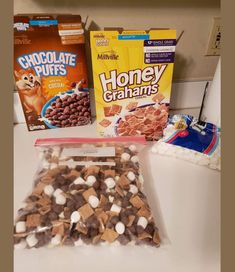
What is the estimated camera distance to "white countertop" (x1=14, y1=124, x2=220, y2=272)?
18.6 inches

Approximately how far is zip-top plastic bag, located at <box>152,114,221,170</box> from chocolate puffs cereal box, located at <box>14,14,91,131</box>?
10.2 inches

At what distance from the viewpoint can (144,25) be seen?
726 millimetres

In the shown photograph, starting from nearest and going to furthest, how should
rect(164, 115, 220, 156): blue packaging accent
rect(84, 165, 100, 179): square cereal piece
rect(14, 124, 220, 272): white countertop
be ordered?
rect(14, 124, 220, 272): white countertop
rect(84, 165, 100, 179): square cereal piece
rect(164, 115, 220, 156): blue packaging accent

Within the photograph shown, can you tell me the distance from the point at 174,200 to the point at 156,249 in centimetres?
14

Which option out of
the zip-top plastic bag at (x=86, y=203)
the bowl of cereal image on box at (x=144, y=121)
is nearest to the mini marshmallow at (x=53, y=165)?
the zip-top plastic bag at (x=86, y=203)

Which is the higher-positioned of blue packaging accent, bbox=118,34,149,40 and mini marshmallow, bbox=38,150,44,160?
blue packaging accent, bbox=118,34,149,40

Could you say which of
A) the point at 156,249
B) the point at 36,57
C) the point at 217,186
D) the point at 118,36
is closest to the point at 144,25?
the point at 118,36

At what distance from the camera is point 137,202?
0.53 m

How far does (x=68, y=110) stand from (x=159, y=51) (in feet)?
1.03

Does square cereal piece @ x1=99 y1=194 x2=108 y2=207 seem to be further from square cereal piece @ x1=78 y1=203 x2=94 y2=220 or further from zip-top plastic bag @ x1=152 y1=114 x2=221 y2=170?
zip-top plastic bag @ x1=152 y1=114 x2=221 y2=170

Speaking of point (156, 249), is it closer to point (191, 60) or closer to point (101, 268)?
point (101, 268)

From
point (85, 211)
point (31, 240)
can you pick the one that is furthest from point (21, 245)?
point (85, 211)

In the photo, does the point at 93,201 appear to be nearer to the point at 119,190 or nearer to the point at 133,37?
the point at 119,190

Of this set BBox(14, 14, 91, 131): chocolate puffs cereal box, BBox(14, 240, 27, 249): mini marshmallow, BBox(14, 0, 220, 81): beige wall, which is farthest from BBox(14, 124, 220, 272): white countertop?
BBox(14, 0, 220, 81): beige wall
